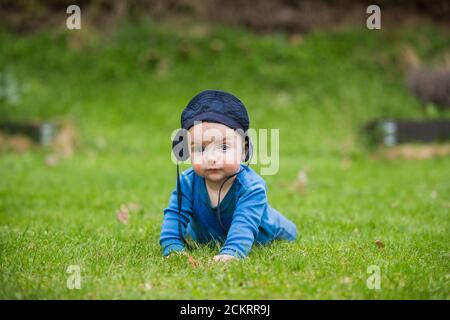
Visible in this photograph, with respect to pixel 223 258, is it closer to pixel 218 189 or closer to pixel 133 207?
pixel 218 189

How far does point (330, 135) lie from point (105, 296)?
785cm

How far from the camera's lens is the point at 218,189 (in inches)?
143

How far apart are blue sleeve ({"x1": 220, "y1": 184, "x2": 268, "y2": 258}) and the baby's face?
0.69 ft

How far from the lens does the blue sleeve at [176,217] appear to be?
3627 mm

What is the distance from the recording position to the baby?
338 cm

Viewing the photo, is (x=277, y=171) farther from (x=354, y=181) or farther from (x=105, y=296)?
(x=105, y=296)

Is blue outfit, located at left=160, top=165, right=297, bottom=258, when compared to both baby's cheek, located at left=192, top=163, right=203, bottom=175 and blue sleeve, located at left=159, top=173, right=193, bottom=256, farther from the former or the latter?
baby's cheek, located at left=192, top=163, right=203, bottom=175

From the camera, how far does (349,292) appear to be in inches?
109

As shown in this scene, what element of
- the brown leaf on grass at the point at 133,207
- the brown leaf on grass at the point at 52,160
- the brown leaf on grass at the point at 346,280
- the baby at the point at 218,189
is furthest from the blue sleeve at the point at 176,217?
the brown leaf on grass at the point at 52,160

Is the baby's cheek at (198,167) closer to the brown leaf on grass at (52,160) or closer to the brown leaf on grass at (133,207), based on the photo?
the brown leaf on grass at (133,207)

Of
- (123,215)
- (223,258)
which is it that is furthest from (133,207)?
(223,258)

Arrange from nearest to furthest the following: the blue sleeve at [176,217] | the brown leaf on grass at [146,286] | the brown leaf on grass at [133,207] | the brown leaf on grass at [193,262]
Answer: the brown leaf on grass at [146,286], the brown leaf on grass at [193,262], the blue sleeve at [176,217], the brown leaf on grass at [133,207]

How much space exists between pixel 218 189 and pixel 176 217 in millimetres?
307
